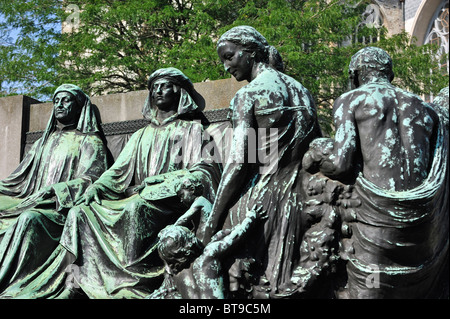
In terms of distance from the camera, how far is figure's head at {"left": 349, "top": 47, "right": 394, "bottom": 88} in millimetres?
6203

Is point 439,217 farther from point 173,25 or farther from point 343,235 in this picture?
point 173,25


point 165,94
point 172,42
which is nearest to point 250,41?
point 165,94

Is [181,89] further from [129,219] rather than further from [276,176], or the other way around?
[276,176]

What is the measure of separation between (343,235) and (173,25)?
14.3 meters

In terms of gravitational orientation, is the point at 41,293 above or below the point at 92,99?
below

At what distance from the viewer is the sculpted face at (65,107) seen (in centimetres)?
866

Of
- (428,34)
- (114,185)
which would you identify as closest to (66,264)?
(114,185)

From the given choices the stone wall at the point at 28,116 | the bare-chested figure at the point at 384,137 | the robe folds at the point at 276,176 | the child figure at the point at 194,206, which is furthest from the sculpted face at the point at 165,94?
the bare-chested figure at the point at 384,137

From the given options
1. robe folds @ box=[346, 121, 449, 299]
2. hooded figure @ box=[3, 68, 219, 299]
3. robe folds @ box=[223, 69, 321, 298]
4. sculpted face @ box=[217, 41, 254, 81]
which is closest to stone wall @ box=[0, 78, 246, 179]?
Answer: hooded figure @ box=[3, 68, 219, 299]

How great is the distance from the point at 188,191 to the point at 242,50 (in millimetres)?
1439

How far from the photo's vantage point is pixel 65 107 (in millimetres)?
8656

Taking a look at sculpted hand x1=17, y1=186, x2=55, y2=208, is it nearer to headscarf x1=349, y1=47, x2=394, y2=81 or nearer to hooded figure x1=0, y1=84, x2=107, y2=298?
hooded figure x1=0, y1=84, x2=107, y2=298

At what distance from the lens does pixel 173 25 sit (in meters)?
19.3
